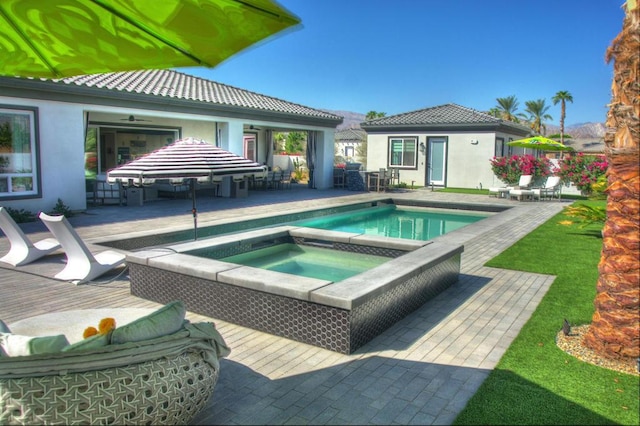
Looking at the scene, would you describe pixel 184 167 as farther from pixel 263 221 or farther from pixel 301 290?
pixel 263 221

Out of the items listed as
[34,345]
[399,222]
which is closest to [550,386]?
[34,345]

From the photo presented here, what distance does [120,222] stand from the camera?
12703 mm

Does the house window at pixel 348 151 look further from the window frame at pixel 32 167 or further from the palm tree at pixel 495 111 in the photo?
the window frame at pixel 32 167

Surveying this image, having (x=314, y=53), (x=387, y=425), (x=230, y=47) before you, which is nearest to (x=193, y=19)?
(x=230, y=47)

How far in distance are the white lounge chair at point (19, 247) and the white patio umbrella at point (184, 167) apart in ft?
6.66

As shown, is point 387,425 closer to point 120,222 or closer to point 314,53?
point 120,222

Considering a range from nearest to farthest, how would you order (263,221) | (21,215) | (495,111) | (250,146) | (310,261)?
(310,261) → (21,215) → (263,221) → (250,146) → (495,111)

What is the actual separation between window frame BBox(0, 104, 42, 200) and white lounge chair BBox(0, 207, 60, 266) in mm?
5564

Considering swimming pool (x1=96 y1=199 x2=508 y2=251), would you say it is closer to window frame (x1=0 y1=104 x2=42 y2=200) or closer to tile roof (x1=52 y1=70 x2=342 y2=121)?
window frame (x1=0 y1=104 x2=42 y2=200)

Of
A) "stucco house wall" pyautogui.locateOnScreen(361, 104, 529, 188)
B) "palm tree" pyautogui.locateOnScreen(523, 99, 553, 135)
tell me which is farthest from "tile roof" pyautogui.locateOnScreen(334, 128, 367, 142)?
"stucco house wall" pyautogui.locateOnScreen(361, 104, 529, 188)

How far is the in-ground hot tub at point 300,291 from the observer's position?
495 centimetres

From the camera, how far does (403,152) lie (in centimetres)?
2753

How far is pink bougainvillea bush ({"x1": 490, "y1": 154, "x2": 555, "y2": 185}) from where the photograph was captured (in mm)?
21859

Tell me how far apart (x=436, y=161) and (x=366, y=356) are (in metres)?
23.2
